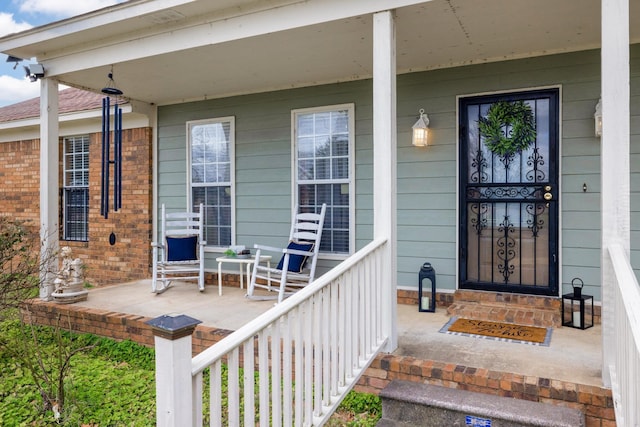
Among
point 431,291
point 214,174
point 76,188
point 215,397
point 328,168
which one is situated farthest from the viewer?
point 76,188

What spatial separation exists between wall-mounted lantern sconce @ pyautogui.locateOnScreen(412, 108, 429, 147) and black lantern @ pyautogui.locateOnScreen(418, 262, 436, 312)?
119 cm

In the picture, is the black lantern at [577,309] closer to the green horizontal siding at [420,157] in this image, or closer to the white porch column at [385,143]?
the green horizontal siding at [420,157]

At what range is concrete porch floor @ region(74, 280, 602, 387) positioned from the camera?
115 inches

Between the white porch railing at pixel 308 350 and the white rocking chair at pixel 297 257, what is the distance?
5.03 ft

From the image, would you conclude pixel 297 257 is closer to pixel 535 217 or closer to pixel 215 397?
pixel 535 217

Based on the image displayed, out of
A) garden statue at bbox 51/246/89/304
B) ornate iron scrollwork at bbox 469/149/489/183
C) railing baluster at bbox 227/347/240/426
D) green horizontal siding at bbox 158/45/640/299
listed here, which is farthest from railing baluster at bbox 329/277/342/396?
garden statue at bbox 51/246/89/304

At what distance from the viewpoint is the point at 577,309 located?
383cm

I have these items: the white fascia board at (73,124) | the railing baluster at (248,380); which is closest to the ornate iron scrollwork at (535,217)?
Answer: the railing baluster at (248,380)

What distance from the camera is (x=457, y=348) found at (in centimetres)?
328

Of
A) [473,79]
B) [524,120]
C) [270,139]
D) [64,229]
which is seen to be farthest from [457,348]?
[64,229]

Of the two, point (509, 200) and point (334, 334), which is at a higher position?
point (509, 200)

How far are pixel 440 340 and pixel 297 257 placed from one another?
1.83 meters

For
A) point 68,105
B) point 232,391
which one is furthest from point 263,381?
point 68,105

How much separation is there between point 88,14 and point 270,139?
88.7 inches
